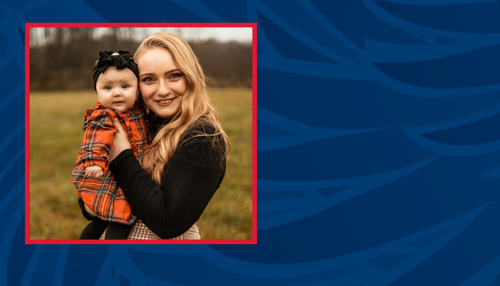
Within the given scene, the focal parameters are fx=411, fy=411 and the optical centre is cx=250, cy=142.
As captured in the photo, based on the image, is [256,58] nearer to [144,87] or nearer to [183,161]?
[144,87]

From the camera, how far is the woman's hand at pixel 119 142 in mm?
2121

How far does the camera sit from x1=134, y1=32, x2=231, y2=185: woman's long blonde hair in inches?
82.4

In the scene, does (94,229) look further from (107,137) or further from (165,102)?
(165,102)

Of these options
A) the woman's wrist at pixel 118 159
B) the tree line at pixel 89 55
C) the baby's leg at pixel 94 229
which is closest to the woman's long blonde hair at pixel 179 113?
the woman's wrist at pixel 118 159

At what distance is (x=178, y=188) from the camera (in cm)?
196

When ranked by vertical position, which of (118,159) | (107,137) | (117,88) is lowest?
(118,159)

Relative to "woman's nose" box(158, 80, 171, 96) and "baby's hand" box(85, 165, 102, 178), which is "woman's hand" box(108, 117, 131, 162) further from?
"woman's nose" box(158, 80, 171, 96)

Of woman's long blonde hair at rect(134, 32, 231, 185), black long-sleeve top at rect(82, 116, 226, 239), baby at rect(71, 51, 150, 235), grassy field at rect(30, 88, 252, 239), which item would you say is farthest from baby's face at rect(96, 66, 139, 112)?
grassy field at rect(30, 88, 252, 239)

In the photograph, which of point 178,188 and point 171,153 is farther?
point 171,153

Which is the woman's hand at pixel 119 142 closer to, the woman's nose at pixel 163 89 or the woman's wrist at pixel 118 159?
the woman's wrist at pixel 118 159

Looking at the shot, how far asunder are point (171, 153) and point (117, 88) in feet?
1.60

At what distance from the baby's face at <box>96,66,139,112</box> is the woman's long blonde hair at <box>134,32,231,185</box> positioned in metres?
0.15

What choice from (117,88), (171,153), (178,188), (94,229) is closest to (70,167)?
(94,229)

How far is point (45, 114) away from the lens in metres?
6.57
